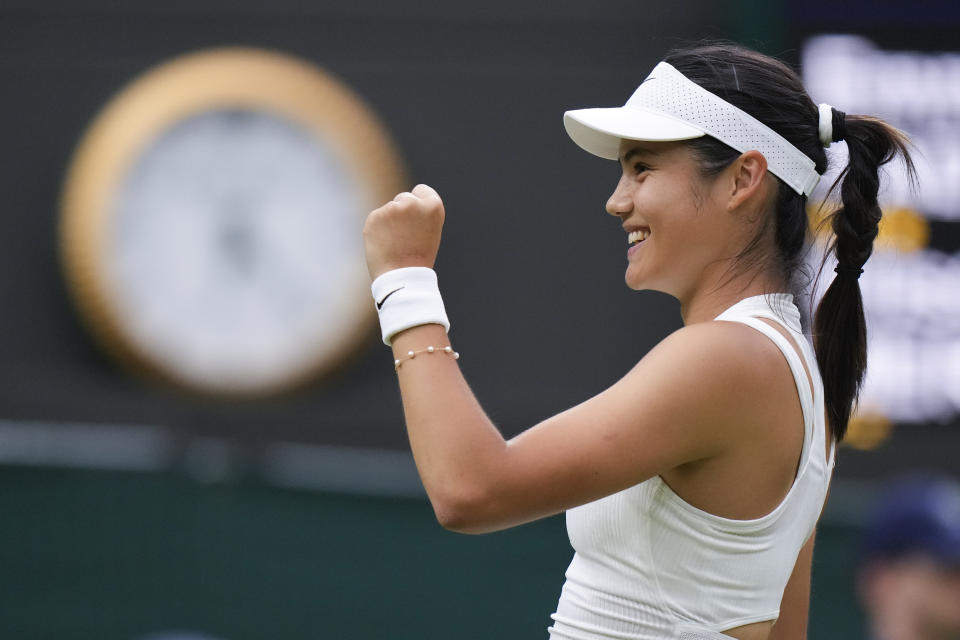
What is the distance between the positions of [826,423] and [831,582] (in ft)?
7.77

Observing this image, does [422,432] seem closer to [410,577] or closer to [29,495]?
[410,577]

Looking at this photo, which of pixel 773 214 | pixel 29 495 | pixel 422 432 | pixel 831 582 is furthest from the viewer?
pixel 29 495

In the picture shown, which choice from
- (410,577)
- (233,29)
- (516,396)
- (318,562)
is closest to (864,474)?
(516,396)

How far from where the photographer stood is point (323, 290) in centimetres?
433

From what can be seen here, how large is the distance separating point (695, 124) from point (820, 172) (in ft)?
0.59

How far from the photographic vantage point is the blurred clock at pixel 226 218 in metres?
4.33

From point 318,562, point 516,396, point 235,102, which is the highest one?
point 235,102

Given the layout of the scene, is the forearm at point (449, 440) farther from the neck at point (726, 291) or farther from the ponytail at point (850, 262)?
the ponytail at point (850, 262)

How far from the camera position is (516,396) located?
13.5ft

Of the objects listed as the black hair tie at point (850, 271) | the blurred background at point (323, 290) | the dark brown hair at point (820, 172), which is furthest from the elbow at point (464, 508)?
the blurred background at point (323, 290)

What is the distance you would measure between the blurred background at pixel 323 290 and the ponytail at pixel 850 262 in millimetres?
2176

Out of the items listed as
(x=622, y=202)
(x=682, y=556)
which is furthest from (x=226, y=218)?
(x=682, y=556)

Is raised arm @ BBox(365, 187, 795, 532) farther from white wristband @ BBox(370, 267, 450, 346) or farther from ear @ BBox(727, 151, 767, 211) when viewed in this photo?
ear @ BBox(727, 151, 767, 211)

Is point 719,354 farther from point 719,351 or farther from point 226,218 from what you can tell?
point 226,218
